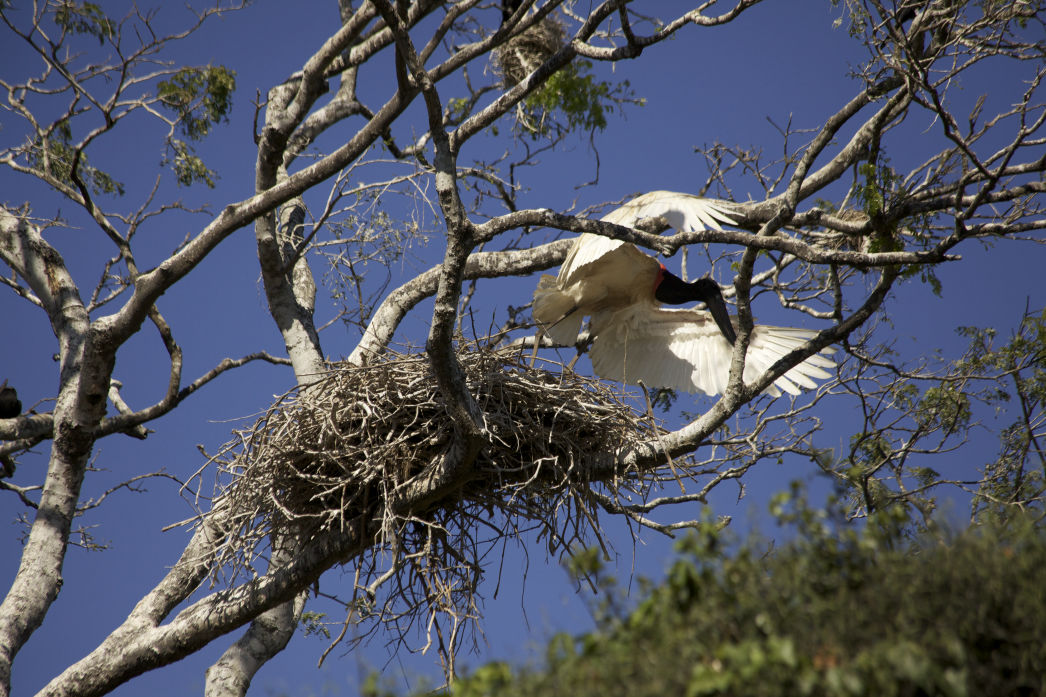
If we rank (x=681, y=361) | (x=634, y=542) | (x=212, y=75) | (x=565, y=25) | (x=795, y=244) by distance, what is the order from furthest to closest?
(x=212, y=75) → (x=565, y=25) → (x=681, y=361) → (x=634, y=542) → (x=795, y=244)

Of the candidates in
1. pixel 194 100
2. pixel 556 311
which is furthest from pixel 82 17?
pixel 556 311

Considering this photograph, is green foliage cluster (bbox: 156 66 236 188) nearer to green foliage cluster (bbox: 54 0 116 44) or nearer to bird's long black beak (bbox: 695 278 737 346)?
green foliage cluster (bbox: 54 0 116 44)

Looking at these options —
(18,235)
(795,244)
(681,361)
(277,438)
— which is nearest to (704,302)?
(681,361)

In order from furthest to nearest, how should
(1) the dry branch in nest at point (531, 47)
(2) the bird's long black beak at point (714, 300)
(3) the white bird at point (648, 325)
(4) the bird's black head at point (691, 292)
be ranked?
(1) the dry branch in nest at point (531, 47)
(4) the bird's black head at point (691, 292)
(2) the bird's long black beak at point (714, 300)
(3) the white bird at point (648, 325)

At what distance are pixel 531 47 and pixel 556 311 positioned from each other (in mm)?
2713

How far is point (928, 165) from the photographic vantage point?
516 cm

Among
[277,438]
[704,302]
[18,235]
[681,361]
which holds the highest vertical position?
[18,235]

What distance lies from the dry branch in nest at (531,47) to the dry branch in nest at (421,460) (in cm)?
397

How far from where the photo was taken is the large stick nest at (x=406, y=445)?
433 cm

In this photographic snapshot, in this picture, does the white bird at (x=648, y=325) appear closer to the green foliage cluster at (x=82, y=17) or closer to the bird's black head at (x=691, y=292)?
the bird's black head at (x=691, y=292)

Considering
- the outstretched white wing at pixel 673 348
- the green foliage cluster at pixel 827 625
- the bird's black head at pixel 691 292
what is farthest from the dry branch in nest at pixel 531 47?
the green foliage cluster at pixel 827 625

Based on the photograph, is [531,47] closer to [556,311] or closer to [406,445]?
[556,311]

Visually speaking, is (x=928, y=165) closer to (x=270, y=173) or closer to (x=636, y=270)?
(x=636, y=270)

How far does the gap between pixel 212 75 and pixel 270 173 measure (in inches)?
137
